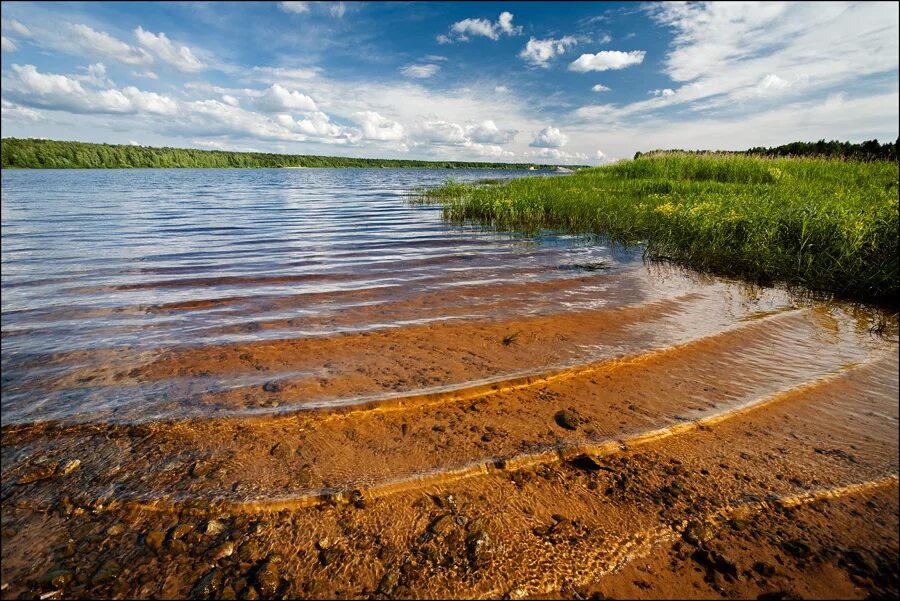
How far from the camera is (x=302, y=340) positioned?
5301 mm

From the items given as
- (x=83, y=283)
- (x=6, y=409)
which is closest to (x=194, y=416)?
(x=6, y=409)

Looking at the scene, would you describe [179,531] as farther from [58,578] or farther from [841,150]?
[841,150]

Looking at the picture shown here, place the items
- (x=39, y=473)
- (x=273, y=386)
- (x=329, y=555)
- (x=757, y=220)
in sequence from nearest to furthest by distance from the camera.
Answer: (x=329, y=555)
(x=39, y=473)
(x=273, y=386)
(x=757, y=220)

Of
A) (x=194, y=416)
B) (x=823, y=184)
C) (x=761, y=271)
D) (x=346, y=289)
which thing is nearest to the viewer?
(x=194, y=416)

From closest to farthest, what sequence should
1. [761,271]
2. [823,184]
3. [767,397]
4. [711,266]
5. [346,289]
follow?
[767,397] → [346,289] → [761,271] → [711,266] → [823,184]

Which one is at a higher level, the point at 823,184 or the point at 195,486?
the point at 823,184

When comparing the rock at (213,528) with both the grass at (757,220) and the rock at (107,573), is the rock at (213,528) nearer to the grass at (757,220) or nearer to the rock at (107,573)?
the rock at (107,573)

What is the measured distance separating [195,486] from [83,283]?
7.13 meters

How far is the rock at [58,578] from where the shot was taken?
6.88ft

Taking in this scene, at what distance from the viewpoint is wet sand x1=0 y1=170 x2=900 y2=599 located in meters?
2.20

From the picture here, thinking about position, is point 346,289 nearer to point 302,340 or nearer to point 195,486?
point 302,340

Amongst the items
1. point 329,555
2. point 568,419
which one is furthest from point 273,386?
point 568,419

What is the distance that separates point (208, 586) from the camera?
82.9 inches

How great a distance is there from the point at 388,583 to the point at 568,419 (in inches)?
79.2
